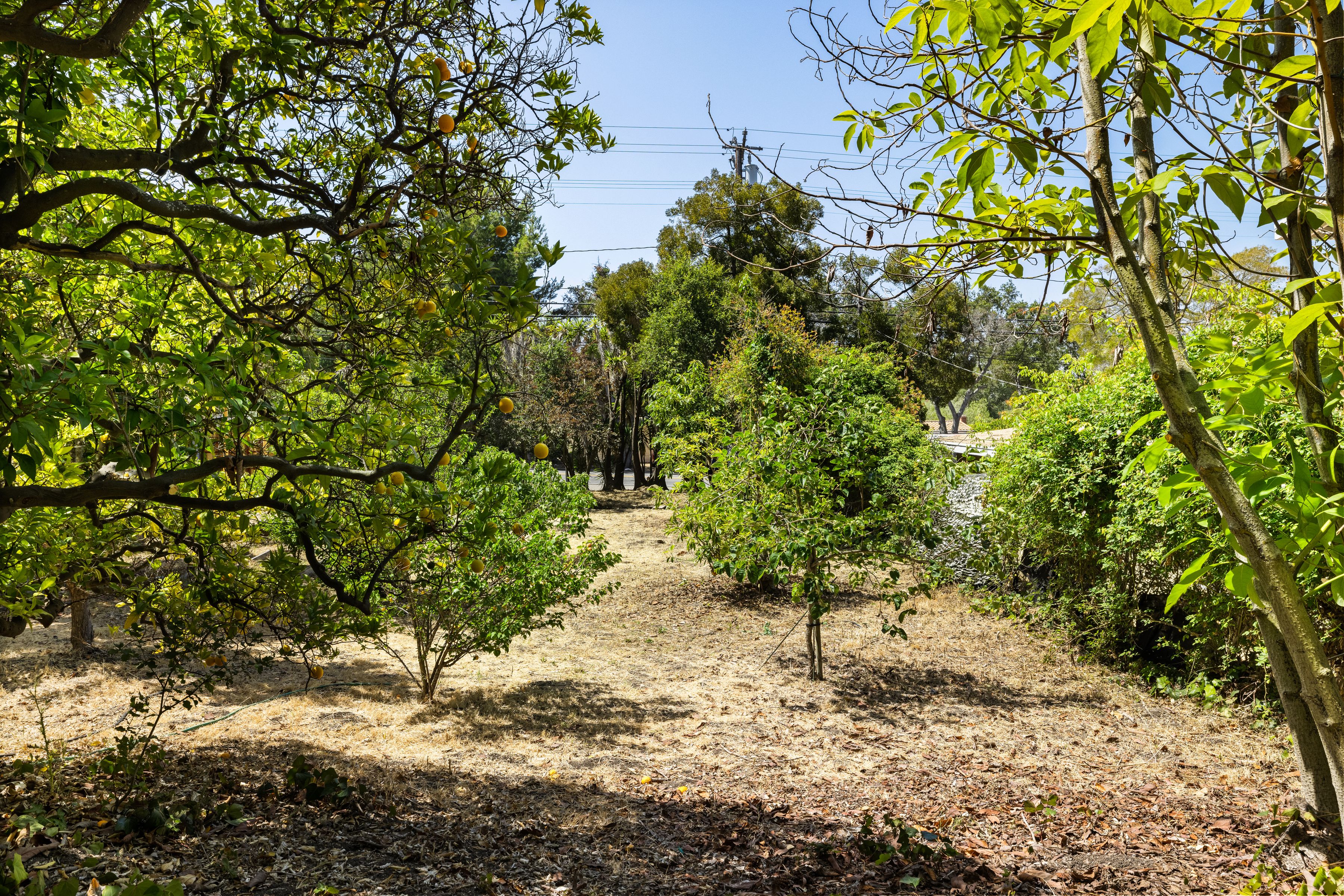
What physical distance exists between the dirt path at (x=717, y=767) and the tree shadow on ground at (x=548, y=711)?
0.03m

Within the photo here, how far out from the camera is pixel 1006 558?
8453 mm

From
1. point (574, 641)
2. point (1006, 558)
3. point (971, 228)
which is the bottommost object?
point (574, 641)

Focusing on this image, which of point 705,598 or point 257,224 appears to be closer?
point 257,224

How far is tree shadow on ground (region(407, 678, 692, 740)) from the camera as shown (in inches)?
219

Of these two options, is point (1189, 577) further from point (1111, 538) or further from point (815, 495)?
point (1111, 538)

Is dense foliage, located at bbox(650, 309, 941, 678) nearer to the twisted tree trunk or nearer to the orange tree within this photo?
the orange tree

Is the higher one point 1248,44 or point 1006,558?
point 1248,44

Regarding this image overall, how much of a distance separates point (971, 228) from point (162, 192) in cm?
323

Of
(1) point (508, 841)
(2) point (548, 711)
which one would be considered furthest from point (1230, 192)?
(2) point (548, 711)

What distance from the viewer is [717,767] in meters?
4.73

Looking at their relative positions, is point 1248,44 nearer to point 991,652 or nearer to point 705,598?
point 991,652

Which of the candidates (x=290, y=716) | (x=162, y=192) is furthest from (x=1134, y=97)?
(x=290, y=716)

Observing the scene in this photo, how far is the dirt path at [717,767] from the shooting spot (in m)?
3.07

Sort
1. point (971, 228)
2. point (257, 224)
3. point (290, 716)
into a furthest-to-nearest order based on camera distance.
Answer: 1. point (290, 716)
2. point (257, 224)
3. point (971, 228)
